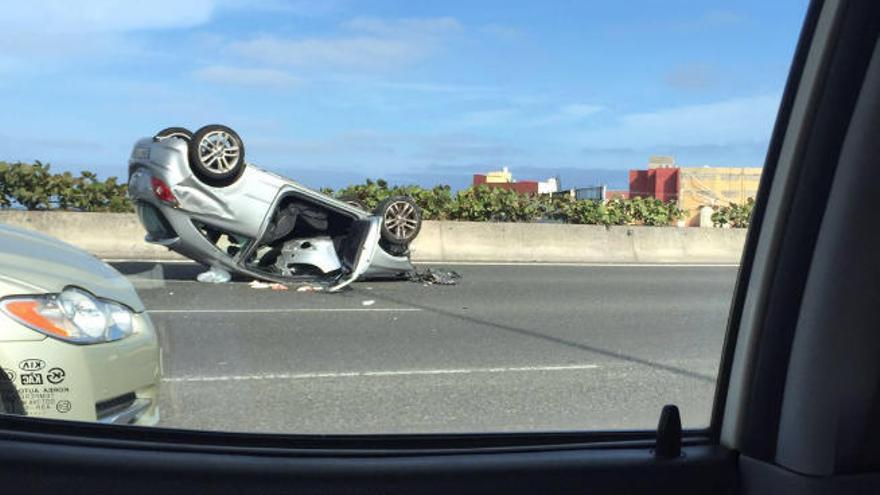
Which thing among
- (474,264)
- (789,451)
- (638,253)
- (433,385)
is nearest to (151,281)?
(433,385)

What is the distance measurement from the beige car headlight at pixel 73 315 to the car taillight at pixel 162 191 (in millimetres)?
5782

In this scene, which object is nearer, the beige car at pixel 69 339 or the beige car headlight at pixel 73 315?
the beige car at pixel 69 339

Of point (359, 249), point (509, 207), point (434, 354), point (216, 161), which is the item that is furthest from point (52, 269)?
point (509, 207)

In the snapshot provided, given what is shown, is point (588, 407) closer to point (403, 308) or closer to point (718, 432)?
point (718, 432)

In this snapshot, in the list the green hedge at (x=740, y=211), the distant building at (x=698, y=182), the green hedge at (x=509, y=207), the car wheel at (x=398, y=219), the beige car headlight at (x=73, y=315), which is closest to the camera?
the green hedge at (x=740, y=211)

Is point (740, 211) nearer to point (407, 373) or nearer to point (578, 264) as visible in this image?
point (407, 373)

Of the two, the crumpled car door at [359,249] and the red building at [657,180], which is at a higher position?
the red building at [657,180]

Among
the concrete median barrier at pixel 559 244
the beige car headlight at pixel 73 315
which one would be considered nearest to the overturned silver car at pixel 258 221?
the concrete median barrier at pixel 559 244

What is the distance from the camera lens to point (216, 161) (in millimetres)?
8594

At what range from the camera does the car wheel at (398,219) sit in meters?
10.9

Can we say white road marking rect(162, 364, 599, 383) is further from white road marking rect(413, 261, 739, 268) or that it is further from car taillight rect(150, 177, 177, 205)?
white road marking rect(413, 261, 739, 268)

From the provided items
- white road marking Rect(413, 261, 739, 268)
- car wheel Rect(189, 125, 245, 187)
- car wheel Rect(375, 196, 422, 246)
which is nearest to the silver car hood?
car wheel Rect(189, 125, 245, 187)

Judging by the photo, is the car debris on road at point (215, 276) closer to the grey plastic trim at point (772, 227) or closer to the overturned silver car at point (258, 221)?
the overturned silver car at point (258, 221)

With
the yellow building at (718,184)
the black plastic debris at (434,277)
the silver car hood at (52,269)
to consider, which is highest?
the yellow building at (718,184)
